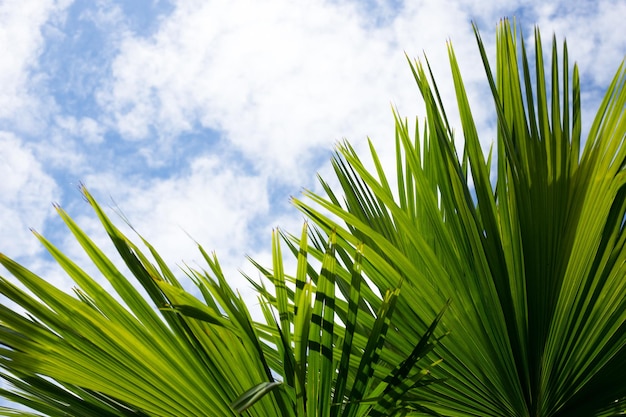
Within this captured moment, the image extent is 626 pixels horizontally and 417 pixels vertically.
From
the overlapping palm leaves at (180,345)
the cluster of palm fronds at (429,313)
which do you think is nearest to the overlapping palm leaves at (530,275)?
the cluster of palm fronds at (429,313)

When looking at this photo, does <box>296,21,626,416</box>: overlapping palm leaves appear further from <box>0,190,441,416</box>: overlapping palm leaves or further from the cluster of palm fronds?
<box>0,190,441,416</box>: overlapping palm leaves

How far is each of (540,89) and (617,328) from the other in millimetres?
638


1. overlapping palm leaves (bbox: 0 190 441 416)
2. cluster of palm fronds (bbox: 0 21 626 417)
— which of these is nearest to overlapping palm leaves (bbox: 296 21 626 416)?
cluster of palm fronds (bbox: 0 21 626 417)

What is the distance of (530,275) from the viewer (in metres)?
1.45

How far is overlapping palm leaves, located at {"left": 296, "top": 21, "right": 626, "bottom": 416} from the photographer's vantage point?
4.62 feet

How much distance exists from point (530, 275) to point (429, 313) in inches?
9.6

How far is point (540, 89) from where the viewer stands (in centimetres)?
167

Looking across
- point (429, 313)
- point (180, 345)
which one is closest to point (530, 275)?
point (429, 313)

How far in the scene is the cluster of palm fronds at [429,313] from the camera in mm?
1226

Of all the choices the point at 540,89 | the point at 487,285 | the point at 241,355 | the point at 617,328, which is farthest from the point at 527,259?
the point at 241,355

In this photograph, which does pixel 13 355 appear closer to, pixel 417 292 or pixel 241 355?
pixel 241 355

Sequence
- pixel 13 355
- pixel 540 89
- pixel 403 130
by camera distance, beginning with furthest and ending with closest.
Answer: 1. pixel 403 130
2. pixel 540 89
3. pixel 13 355

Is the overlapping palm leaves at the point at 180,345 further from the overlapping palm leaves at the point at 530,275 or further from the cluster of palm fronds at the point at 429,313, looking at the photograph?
the overlapping palm leaves at the point at 530,275

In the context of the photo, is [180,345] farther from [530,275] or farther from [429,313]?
[530,275]
